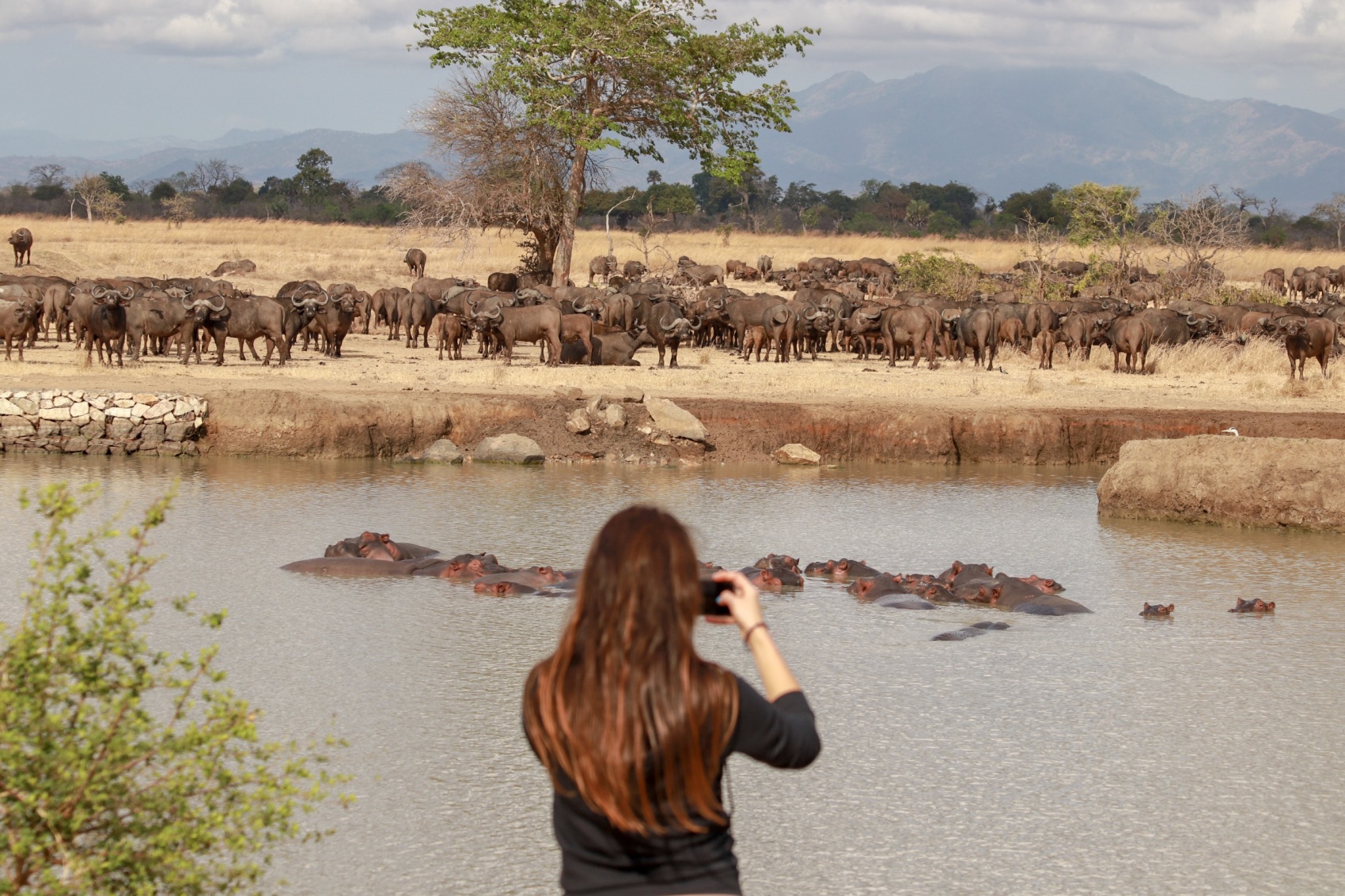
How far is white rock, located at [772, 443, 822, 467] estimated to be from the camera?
17578mm

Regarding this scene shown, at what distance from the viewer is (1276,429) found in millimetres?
17922

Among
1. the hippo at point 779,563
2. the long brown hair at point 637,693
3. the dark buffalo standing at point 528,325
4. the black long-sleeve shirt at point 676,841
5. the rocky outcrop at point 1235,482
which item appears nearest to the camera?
the long brown hair at point 637,693

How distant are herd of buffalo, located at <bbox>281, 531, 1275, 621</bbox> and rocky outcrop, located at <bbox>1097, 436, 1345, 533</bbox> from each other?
10.6 ft

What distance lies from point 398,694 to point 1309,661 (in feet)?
18.9

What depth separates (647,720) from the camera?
9.79ft

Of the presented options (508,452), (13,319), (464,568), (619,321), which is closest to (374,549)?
(464,568)

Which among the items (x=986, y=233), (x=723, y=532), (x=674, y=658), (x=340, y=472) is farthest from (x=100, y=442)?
(x=986, y=233)

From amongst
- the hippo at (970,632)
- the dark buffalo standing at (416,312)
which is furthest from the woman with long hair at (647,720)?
the dark buffalo standing at (416,312)

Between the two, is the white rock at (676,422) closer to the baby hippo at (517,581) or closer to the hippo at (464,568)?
the hippo at (464,568)

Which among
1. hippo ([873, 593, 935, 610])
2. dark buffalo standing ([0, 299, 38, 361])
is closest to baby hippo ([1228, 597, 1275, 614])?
hippo ([873, 593, 935, 610])

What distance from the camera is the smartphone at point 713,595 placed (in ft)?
10.4

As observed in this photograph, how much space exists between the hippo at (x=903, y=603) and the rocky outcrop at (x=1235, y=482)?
4.60 meters

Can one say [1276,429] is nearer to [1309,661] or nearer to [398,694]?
[1309,661]

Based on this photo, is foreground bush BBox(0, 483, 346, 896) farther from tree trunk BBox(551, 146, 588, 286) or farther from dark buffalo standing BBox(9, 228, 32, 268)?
dark buffalo standing BBox(9, 228, 32, 268)
